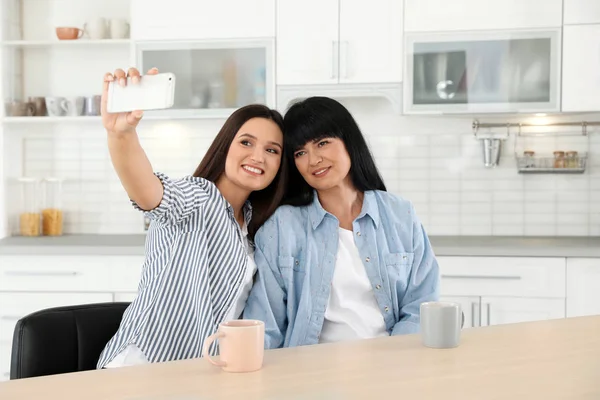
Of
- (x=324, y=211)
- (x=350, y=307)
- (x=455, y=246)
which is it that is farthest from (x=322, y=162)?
(x=455, y=246)

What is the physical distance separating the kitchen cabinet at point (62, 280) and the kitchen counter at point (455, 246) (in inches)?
1.5

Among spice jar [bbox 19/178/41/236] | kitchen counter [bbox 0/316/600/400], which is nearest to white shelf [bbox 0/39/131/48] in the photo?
spice jar [bbox 19/178/41/236]

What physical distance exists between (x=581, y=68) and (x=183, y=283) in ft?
7.94

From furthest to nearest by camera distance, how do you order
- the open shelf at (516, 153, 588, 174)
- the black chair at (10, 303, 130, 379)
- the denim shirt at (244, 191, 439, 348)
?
the open shelf at (516, 153, 588, 174), the denim shirt at (244, 191, 439, 348), the black chair at (10, 303, 130, 379)

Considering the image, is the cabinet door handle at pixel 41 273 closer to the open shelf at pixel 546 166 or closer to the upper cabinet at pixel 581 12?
the open shelf at pixel 546 166

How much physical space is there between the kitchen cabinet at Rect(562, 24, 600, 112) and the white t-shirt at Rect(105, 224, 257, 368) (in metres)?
2.08

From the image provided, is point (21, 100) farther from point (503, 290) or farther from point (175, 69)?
point (503, 290)

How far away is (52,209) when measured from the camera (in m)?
4.05

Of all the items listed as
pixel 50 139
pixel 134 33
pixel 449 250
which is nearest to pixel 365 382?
pixel 449 250


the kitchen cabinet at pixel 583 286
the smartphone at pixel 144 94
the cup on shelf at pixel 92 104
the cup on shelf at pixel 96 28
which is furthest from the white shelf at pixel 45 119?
the smartphone at pixel 144 94

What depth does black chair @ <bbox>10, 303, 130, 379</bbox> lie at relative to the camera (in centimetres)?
171

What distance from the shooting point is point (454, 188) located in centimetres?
399

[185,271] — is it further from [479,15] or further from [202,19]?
[479,15]

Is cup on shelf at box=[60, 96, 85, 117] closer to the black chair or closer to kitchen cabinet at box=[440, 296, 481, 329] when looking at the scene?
kitchen cabinet at box=[440, 296, 481, 329]
